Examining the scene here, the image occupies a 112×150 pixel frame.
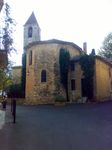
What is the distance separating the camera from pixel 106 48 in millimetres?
57031

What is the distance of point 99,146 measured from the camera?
9711mm

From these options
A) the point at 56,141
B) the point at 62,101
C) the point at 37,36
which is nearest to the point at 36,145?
the point at 56,141

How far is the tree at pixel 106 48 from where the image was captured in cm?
5633

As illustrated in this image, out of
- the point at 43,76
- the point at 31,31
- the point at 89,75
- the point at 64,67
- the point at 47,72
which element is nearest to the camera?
the point at 89,75

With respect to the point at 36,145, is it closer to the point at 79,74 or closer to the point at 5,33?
the point at 5,33

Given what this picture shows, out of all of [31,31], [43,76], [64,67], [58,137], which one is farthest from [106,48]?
[58,137]

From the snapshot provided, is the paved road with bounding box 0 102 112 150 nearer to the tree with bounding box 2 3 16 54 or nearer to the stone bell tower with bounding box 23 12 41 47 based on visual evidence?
the tree with bounding box 2 3 16 54

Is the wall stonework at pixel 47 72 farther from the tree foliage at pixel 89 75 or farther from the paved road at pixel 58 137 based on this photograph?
the paved road at pixel 58 137

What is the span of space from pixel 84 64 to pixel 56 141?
2577 cm

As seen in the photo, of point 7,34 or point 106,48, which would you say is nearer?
point 7,34

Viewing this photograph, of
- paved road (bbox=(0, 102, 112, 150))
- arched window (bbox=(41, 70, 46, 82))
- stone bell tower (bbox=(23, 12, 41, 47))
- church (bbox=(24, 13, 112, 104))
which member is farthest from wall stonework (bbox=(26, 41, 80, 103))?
paved road (bbox=(0, 102, 112, 150))

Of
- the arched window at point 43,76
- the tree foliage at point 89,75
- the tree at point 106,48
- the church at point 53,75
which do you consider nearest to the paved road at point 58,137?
the tree foliage at point 89,75

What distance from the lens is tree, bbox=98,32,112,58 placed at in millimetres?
56331

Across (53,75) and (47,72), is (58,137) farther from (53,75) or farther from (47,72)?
(47,72)
